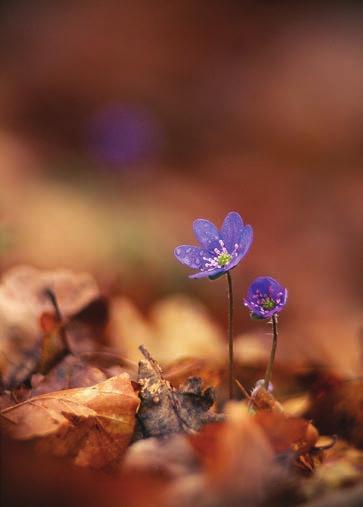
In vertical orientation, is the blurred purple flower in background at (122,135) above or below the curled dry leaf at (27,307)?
above

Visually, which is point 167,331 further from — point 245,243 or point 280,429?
point 280,429

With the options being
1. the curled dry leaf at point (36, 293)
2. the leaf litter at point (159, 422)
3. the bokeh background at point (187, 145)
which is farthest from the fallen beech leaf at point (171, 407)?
the bokeh background at point (187, 145)

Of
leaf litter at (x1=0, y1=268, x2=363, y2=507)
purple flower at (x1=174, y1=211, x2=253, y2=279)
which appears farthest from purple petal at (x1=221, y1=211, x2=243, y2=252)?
leaf litter at (x1=0, y1=268, x2=363, y2=507)

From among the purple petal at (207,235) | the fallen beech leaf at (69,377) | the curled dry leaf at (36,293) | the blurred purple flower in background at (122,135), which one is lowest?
the fallen beech leaf at (69,377)

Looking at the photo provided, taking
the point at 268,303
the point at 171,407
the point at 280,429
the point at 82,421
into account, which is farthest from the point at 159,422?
the point at 268,303

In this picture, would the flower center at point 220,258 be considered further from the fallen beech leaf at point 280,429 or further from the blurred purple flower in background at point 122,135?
the blurred purple flower in background at point 122,135

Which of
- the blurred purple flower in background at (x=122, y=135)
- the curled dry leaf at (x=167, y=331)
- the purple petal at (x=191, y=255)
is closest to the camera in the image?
the purple petal at (x=191, y=255)

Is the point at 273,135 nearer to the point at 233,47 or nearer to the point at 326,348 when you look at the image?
the point at 233,47
